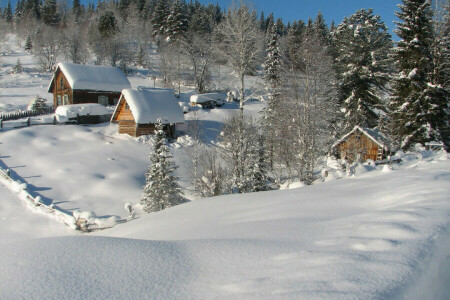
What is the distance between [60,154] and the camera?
2355 cm

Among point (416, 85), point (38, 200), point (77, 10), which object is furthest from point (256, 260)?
point (77, 10)

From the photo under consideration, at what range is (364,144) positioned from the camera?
26.1 meters

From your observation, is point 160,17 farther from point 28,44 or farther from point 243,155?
point 243,155

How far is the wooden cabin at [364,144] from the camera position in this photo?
2504 cm

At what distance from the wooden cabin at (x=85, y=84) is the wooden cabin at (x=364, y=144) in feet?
87.4

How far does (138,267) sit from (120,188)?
57.8 feet

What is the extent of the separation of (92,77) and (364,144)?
1208 inches

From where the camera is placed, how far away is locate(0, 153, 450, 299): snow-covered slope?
3.04 meters

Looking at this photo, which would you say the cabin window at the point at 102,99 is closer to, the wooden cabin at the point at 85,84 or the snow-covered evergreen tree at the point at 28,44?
the wooden cabin at the point at 85,84

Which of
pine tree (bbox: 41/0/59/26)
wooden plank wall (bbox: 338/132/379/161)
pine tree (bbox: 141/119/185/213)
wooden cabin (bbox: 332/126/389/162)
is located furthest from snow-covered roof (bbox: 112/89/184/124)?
pine tree (bbox: 41/0/59/26)

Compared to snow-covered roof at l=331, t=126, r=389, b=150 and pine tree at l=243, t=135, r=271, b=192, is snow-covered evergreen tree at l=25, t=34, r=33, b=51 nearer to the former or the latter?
pine tree at l=243, t=135, r=271, b=192

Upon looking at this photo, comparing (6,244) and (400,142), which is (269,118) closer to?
(400,142)

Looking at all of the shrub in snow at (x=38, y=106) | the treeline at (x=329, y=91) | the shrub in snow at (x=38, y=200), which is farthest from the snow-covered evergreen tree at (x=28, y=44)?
the shrub in snow at (x=38, y=200)

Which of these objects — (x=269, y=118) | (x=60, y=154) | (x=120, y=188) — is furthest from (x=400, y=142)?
(x=60, y=154)
